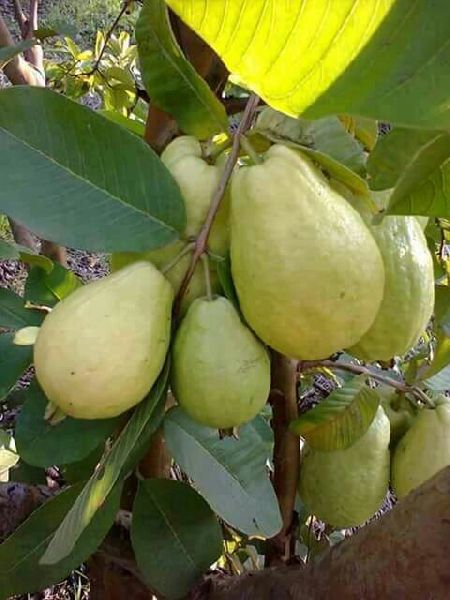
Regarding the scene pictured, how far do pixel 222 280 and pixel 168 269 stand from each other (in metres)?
0.05

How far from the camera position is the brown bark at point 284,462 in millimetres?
849

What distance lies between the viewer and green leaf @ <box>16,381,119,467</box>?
0.72 meters

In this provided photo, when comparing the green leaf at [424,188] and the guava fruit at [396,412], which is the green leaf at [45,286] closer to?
the guava fruit at [396,412]

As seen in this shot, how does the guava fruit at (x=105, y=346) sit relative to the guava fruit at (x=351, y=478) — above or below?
above

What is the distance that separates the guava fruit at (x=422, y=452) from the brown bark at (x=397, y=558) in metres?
0.23

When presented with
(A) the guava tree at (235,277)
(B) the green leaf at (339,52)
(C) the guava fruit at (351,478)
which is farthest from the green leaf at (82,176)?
(C) the guava fruit at (351,478)

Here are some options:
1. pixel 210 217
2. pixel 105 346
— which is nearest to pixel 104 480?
pixel 105 346

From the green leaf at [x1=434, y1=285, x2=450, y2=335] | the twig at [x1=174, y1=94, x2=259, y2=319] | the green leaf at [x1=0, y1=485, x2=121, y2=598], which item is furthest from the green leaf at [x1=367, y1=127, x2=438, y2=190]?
the green leaf at [x1=0, y1=485, x2=121, y2=598]

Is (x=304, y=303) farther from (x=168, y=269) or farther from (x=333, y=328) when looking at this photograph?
(x=168, y=269)

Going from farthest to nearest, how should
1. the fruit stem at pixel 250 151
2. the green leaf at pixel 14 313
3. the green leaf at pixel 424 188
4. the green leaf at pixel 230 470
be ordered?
the green leaf at pixel 14 313 → the green leaf at pixel 230 470 → the fruit stem at pixel 250 151 → the green leaf at pixel 424 188

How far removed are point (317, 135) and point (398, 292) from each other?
0.47 ft

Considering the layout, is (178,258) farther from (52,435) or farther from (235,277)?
(52,435)

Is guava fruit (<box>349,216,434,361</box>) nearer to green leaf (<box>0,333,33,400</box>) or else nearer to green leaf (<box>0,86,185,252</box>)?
green leaf (<box>0,86,185,252</box>)

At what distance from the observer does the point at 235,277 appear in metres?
0.60
